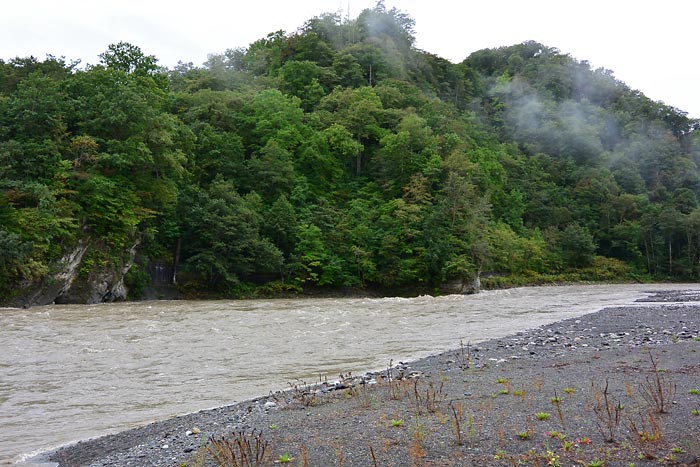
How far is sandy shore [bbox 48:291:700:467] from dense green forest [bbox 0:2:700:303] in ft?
88.5

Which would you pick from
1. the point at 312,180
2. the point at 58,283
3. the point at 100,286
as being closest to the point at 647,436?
the point at 58,283

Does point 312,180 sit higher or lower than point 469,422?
higher

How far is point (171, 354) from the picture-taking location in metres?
17.1

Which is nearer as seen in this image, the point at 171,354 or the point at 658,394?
the point at 658,394

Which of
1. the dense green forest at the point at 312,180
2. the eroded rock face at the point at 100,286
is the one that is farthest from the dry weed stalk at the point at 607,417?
the eroded rock face at the point at 100,286

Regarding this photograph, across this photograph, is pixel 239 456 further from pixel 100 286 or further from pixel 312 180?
pixel 312 180

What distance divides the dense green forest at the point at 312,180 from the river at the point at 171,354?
32.9ft

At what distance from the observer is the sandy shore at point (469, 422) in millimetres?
6703

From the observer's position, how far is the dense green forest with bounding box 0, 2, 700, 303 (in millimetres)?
37344

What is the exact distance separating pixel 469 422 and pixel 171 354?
38.9 ft

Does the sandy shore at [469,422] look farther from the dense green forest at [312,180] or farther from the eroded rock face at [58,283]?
the dense green forest at [312,180]

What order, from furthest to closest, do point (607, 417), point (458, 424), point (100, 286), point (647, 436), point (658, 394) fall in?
point (100, 286), point (658, 394), point (607, 417), point (458, 424), point (647, 436)

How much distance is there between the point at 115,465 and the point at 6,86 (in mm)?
47001

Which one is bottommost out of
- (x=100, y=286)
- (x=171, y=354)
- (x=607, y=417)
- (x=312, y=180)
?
(x=171, y=354)
